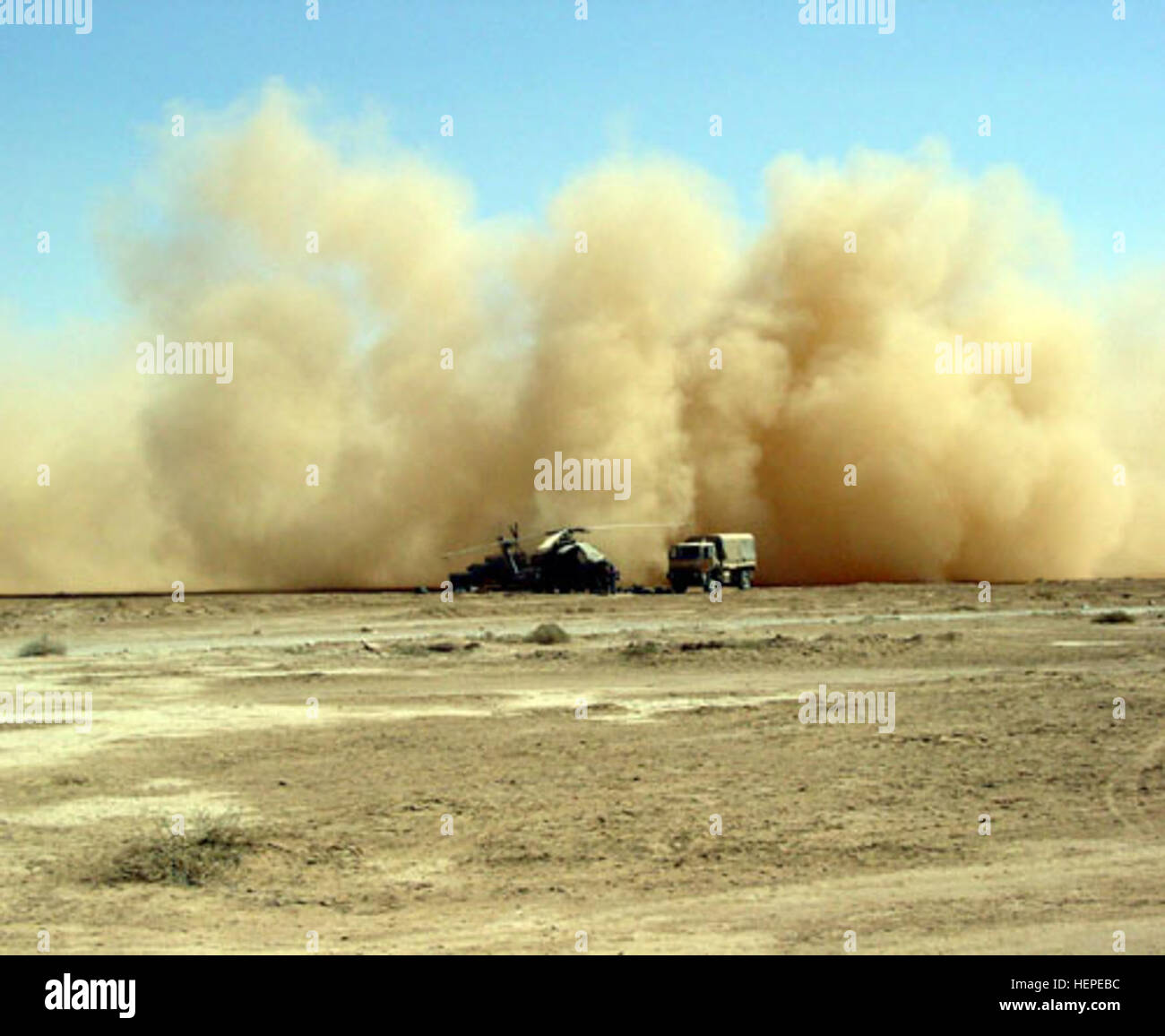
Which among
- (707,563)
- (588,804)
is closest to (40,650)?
(588,804)

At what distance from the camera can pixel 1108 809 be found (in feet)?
46.4

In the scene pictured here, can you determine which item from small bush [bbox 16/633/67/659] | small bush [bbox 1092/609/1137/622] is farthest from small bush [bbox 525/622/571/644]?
small bush [bbox 1092/609/1137/622]

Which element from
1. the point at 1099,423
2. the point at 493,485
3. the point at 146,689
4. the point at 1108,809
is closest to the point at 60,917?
the point at 1108,809

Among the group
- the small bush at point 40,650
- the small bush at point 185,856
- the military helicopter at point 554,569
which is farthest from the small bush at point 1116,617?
the small bush at point 185,856

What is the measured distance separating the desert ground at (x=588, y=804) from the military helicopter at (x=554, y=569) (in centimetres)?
2230

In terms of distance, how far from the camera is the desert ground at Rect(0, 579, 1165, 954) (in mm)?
10430

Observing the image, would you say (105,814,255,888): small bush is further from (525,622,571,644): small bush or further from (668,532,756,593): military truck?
(668,532,756,593): military truck

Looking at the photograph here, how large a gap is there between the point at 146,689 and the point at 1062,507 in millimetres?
46252

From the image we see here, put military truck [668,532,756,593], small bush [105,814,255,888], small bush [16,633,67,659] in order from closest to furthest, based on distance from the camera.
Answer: small bush [105,814,255,888] < small bush [16,633,67,659] < military truck [668,532,756,593]

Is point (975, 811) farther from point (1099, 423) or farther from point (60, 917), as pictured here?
point (1099, 423)

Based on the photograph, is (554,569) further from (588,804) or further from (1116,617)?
(588,804)

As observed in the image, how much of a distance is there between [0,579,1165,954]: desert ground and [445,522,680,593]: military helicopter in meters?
22.3

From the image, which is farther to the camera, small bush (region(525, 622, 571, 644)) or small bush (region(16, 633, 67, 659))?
small bush (region(525, 622, 571, 644))

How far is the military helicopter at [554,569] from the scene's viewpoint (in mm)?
53344
